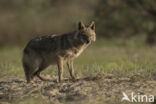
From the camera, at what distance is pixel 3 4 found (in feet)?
85.9

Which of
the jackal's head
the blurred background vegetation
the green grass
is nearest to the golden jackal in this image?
the jackal's head

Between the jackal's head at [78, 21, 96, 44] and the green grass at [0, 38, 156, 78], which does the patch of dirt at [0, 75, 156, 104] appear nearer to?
the green grass at [0, 38, 156, 78]

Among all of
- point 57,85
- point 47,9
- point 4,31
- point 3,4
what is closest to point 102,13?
point 47,9

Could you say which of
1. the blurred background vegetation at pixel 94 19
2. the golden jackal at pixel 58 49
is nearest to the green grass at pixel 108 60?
the golden jackal at pixel 58 49

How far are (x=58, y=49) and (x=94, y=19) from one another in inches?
395

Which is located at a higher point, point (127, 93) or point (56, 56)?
point (56, 56)

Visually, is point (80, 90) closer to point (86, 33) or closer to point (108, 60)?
point (86, 33)

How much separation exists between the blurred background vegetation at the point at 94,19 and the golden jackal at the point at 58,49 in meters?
9.11

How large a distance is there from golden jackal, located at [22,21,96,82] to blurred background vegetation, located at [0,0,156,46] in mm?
9106

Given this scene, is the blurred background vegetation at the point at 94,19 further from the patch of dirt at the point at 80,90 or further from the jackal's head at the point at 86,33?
the patch of dirt at the point at 80,90

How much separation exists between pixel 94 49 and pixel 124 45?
2013 mm

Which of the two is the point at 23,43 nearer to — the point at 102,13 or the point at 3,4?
the point at 102,13

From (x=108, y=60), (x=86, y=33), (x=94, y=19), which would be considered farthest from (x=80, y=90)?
(x=94, y=19)

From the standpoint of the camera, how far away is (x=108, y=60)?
13.1 m
